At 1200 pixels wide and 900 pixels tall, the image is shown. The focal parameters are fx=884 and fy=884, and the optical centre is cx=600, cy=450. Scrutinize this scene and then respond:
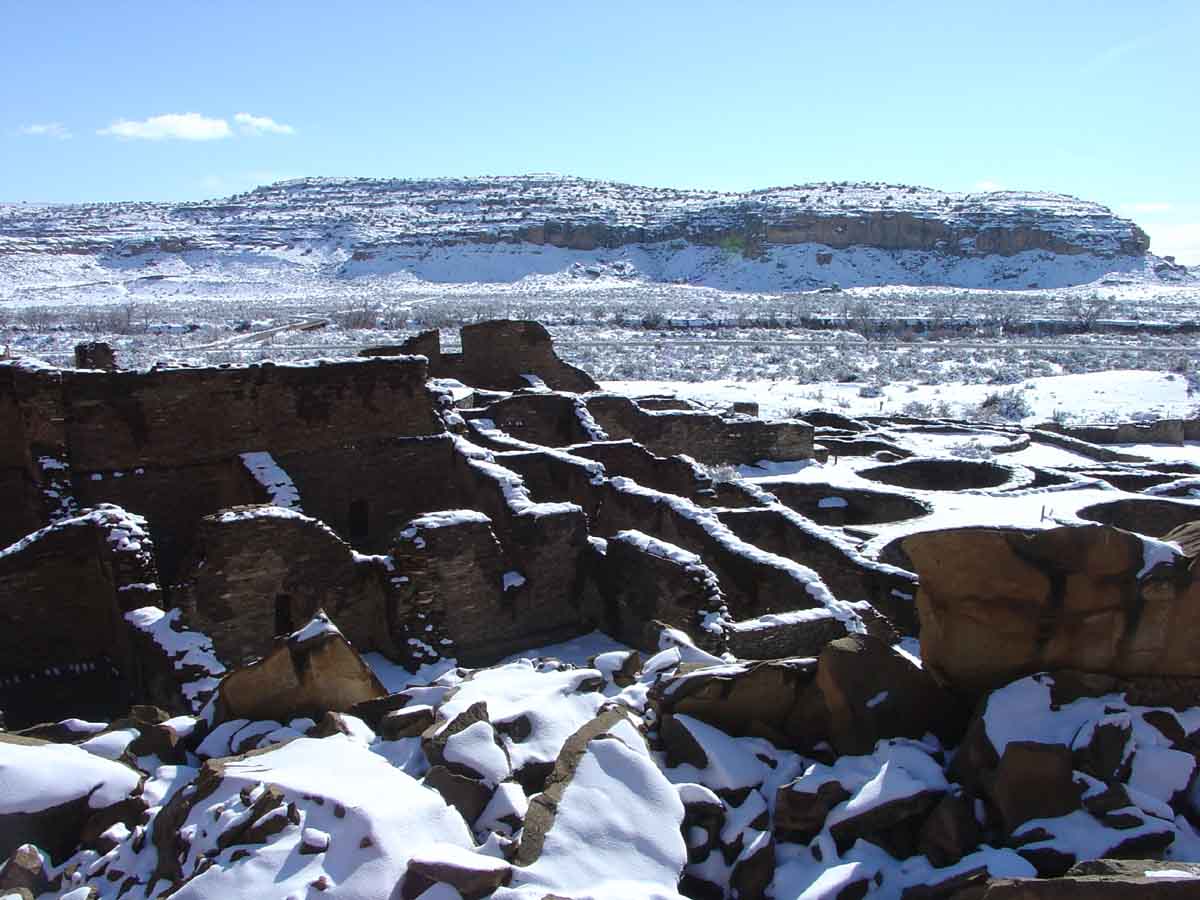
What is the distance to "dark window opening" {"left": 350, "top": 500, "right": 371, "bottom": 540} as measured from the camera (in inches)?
529

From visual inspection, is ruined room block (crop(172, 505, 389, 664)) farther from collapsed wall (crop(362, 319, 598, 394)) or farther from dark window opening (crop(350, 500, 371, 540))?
collapsed wall (crop(362, 319, 598, 394))

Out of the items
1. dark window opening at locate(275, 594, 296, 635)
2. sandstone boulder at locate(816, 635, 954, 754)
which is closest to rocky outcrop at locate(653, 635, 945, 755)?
sandstone boulder at locate(816, 635, 954, 754)

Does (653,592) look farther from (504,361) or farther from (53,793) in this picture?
(504,361)

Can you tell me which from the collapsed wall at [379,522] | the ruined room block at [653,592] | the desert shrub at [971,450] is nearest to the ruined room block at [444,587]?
the collapsed wall at [379,522]

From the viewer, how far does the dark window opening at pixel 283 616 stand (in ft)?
31.0

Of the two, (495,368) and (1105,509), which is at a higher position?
(495,368)

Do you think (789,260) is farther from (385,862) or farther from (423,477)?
(385,862)

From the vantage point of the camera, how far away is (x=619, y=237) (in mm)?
123062

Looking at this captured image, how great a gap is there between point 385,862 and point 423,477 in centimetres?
1065

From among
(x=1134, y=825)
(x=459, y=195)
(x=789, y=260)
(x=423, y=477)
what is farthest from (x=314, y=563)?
(x=459, y=195)

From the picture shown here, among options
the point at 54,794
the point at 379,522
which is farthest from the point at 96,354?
the point at 54,794

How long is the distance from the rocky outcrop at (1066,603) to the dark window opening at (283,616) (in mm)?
7149

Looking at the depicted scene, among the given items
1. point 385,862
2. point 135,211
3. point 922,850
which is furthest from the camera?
point 135,211

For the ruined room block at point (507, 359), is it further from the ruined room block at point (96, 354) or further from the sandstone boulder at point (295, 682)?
the sandstone boulder at point (295, 682)
